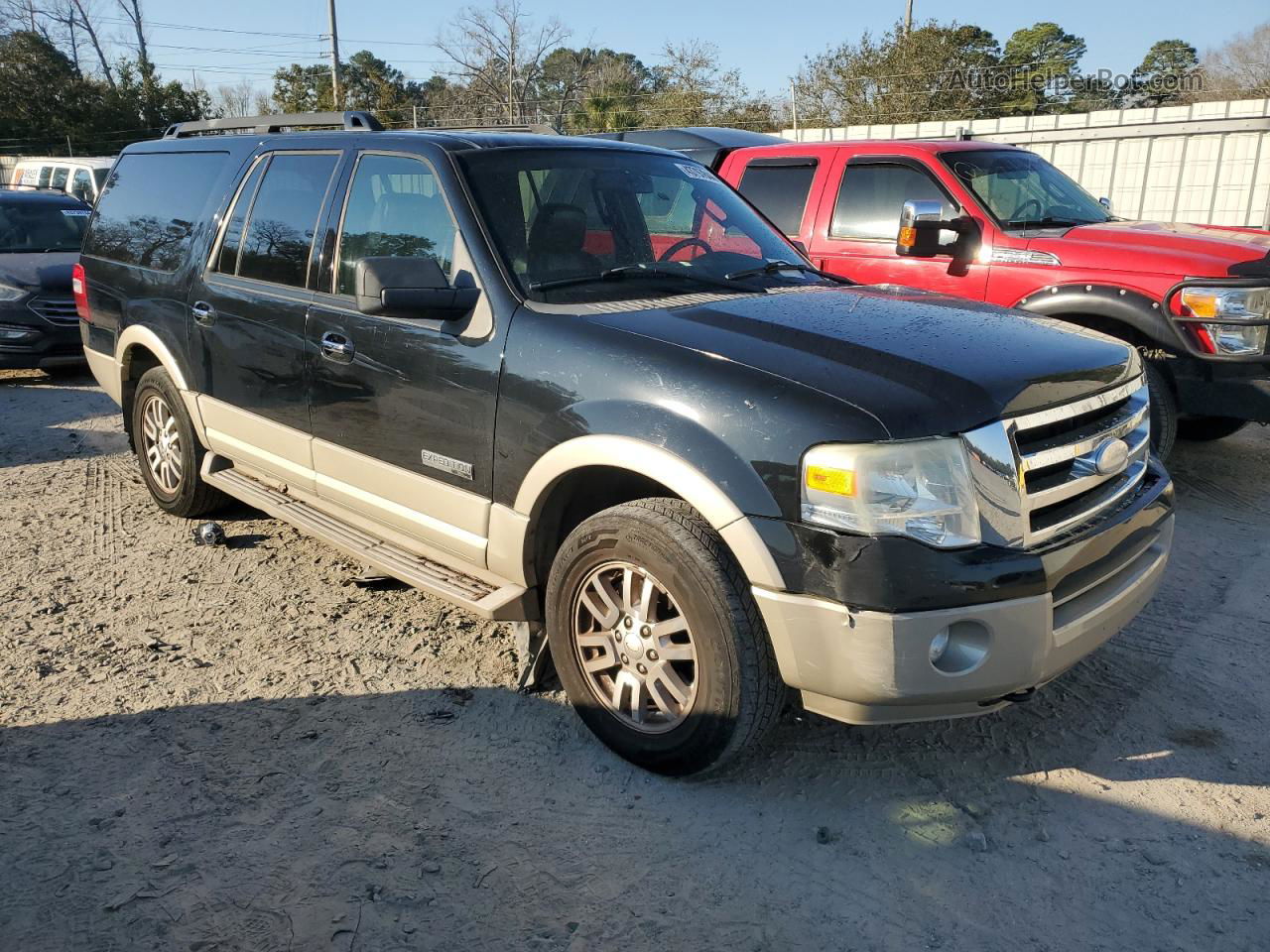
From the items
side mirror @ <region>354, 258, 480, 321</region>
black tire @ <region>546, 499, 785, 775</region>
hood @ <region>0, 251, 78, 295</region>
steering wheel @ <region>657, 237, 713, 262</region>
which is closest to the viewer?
black tire @ <region>546, 499, 785, 775</region>

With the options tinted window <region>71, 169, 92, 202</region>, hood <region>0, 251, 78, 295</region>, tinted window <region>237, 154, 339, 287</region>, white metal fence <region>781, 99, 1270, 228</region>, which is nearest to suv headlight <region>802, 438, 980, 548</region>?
tinted window <region>237, 154, 339, 287</region>

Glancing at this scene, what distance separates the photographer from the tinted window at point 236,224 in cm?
457

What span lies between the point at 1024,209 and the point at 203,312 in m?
4.93

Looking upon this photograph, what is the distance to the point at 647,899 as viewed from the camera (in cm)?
260

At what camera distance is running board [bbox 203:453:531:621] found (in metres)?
3.41

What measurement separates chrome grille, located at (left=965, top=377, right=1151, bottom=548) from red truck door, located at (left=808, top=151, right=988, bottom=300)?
3.10 meters

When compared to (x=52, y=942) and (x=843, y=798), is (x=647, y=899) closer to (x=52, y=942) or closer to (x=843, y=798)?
(x=843, y=798)

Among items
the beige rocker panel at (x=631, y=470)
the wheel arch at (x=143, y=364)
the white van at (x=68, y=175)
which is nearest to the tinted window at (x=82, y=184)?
the white van at (x=68, y=175)

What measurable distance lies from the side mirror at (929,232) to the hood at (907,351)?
1.89m

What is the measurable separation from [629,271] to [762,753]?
1773 mm

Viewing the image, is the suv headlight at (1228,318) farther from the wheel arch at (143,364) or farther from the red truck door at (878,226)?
the wheel arch at (143,364)

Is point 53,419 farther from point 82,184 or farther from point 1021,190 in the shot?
point 82,184

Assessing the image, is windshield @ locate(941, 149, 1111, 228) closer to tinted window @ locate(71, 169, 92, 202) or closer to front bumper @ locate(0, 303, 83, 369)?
front bumper @ locate(0, 303, 83, 369)

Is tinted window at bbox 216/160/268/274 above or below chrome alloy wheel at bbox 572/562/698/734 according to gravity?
above
